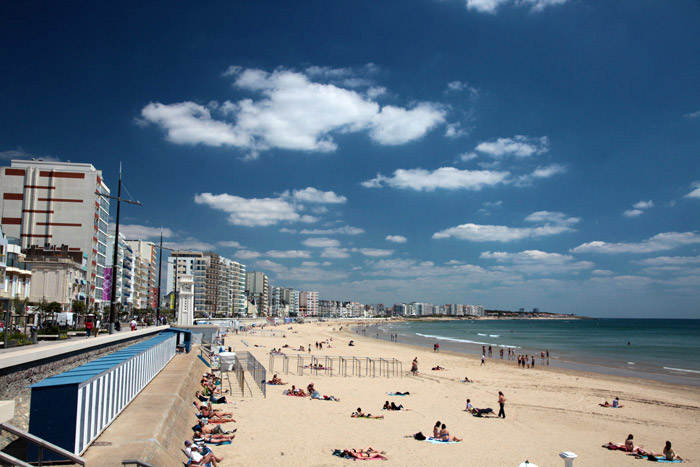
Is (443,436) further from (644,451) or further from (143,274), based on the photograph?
(143,274)

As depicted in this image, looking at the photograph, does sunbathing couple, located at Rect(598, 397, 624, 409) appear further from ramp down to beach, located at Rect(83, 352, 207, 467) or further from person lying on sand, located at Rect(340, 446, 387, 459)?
ramp down to beach, located at Rect(83, 352, 207, 467)

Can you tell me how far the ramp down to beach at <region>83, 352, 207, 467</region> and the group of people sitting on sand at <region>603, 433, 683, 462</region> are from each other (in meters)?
14.6

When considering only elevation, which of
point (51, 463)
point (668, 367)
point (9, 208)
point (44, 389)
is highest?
point (9, 208)

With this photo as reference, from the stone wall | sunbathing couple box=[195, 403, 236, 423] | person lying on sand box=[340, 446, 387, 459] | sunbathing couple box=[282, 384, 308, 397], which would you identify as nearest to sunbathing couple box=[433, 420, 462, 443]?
person lying on sand box=[340, 446, 387, 459]

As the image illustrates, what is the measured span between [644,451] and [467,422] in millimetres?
6368

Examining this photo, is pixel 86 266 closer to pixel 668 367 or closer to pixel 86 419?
pixel 86 419

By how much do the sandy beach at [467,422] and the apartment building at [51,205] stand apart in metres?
36.3

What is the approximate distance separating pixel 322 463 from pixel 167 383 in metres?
8.48

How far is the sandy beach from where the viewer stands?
14844mm

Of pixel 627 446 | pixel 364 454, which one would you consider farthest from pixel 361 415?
pixel 627 446

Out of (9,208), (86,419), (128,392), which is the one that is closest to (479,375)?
(128,392)

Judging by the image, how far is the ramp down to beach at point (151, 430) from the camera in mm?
9273

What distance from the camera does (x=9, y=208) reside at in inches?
2069

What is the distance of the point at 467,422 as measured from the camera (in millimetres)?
19625
